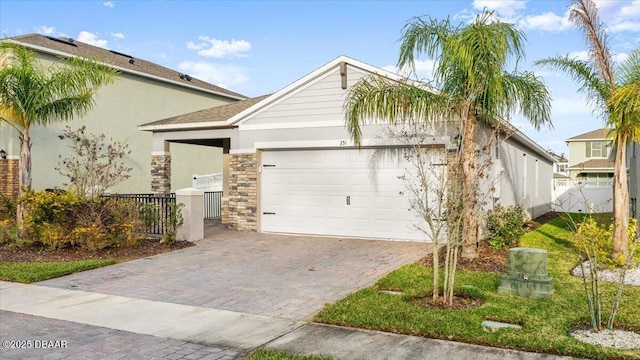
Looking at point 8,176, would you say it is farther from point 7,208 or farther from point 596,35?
point 596,35

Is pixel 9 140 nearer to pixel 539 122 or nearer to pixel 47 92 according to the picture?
pixel 47 92

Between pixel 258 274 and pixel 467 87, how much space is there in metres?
5.29

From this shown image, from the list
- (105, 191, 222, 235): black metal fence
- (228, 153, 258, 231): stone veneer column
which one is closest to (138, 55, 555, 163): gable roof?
(228, 153, 258, 231): stone veneer column

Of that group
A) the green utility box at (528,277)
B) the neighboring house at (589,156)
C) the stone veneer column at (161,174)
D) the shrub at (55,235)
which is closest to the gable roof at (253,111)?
the stone veneer column at (161,174)

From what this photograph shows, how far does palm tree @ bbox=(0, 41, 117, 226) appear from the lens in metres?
12.3

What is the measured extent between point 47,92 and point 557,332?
12291mm

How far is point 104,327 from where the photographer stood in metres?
5.98

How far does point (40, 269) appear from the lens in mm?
9359

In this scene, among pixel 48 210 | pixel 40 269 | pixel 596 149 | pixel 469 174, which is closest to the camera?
pixel 40 269

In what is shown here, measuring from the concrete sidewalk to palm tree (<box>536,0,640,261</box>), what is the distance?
5.80 metres

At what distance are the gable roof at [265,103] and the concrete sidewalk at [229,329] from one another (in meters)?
6.82

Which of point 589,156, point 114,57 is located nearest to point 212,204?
point 114,57

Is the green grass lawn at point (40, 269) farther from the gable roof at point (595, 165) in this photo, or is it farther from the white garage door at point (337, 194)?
the gable roof at point (595, 165)

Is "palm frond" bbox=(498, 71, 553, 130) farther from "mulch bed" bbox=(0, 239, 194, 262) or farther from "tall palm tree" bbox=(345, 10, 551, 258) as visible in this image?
"mulch bed" bbox=(0, 239, 194, 262)
